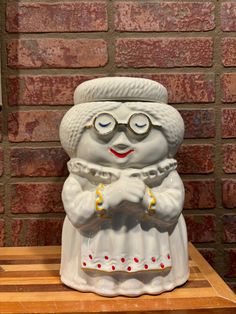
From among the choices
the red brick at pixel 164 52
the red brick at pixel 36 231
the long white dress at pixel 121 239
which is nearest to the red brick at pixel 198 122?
the red brick at pixel 164 52

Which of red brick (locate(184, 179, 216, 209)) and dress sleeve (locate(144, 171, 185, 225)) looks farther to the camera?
red brick (locate(184, 179, 216, 209))

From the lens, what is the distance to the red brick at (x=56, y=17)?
111 centimetres

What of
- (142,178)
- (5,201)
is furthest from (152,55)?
(5,201)

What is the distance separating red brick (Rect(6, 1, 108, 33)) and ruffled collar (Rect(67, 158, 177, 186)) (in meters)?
0.46

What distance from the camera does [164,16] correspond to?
1.12 meters

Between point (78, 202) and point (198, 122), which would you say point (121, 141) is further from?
point (198, 122)

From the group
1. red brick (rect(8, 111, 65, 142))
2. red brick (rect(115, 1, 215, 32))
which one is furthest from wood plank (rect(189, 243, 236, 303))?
red brick (rect(115, 1, 215, 32))

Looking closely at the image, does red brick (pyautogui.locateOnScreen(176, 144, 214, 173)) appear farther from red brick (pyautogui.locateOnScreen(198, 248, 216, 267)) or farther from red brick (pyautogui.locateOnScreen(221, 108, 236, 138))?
red brick (pyautogui.locateOnScreen(198, 248, 216, 267))

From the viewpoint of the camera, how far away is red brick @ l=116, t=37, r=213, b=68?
3.66 ft

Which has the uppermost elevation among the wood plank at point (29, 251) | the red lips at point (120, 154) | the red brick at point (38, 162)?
the red lips at point (120, 154)

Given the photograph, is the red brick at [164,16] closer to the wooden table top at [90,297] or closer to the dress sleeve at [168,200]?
the dress sleeve at [168,200]

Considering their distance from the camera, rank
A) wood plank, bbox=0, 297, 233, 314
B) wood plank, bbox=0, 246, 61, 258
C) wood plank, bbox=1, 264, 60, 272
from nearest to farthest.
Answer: wood plank, bbox=0, 297, 233, 314, wood plank, bbox=1, 264, 60, 272, wood plank, bbox=0, 246, 61, 258

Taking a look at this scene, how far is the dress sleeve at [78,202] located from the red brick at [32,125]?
331 mm

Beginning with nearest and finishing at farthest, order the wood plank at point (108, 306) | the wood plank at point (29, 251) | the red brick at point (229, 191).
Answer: the wood plank at point (108, 306)
the wood plank at point (29, 251)
the red brick at point (229, 191)
